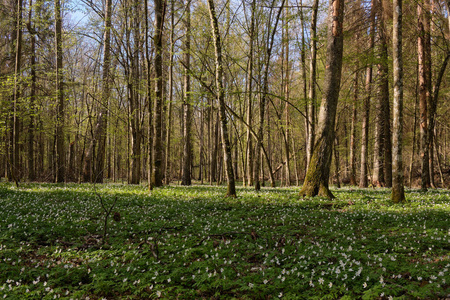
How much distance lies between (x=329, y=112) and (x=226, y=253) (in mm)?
8253

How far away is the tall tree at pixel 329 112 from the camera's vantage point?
10992mm

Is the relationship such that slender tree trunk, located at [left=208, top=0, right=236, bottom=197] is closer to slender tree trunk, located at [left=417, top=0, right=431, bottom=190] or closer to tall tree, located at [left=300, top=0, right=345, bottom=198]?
tall tree, located at [left=300, top=0, right=345, bottom=198]

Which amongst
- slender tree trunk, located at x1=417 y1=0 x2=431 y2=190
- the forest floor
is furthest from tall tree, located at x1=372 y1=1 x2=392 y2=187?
the forest floor

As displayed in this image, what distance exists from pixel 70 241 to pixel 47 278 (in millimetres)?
2031

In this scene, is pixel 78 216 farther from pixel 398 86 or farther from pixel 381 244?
pixel 398 86

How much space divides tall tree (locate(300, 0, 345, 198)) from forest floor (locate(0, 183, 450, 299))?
1995 millimetres

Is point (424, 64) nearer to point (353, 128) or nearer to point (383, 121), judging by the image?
point (383, 121)

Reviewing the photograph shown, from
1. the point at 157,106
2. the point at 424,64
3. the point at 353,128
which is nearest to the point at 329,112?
the point at 157,106

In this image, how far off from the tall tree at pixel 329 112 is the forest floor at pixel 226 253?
1995mm

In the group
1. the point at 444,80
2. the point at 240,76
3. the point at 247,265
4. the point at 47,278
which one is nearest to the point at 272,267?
the point at 247,265

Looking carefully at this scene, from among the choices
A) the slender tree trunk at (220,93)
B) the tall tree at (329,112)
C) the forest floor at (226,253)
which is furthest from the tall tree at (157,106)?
the tall tree at (329,112)

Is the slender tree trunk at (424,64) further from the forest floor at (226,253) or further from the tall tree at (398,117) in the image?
the forest floor at (226,253)

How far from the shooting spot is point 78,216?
8.24 metres

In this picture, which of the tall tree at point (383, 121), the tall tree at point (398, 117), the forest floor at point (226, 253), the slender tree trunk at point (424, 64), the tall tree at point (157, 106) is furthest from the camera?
the tall tree at point (383, 121)
